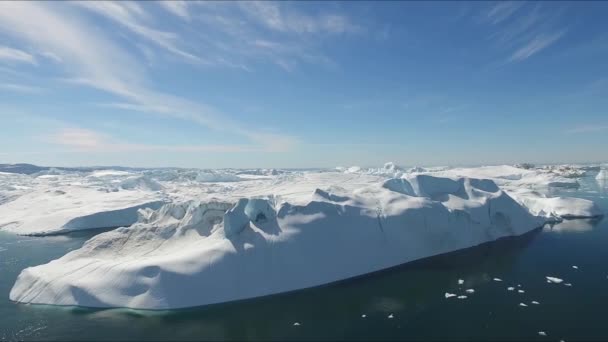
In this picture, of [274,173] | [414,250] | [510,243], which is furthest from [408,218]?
[274,173]

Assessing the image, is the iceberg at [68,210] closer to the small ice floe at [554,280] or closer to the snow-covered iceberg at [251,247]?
the snow-covered iceberg at [251,247]

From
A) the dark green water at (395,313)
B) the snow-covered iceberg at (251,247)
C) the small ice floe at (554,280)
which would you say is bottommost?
the dark green water at (395,313)

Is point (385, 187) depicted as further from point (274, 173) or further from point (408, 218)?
point (274, 173)

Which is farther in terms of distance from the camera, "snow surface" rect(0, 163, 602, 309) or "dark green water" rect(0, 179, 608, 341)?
"snow surface" rect(0, 163, 602, 309)

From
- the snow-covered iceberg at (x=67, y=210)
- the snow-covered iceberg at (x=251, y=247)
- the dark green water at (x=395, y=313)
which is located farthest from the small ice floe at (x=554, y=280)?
the snow-covered iceberg at (x=67, y=210)

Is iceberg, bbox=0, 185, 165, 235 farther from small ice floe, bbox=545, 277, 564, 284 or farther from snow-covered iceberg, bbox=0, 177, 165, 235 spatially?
small ice floe, bbox=545, 277, 564, 284

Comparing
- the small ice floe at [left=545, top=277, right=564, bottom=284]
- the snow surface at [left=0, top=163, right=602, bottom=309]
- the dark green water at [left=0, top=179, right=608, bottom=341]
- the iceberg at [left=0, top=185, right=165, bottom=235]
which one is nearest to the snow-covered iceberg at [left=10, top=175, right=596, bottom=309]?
the snow surface at [left=0, top=163, right=602, bottom=309]

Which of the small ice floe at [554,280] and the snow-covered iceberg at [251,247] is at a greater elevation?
the snow-covered iceberg at [251,247]
